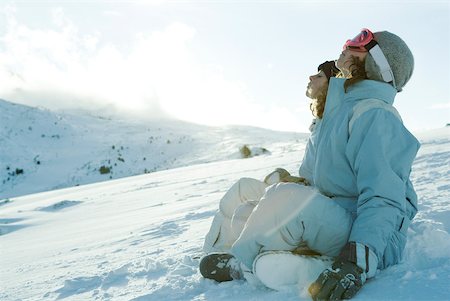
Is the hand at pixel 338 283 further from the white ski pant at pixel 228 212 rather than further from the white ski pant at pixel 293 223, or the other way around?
the white ski pant at pixel 228 212

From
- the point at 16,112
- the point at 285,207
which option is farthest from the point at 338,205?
the point at 16,112

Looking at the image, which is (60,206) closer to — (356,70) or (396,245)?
(356,70)

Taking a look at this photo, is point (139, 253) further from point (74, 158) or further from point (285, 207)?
point (74, 158)

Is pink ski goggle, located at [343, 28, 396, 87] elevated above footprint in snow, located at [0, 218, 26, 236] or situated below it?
above

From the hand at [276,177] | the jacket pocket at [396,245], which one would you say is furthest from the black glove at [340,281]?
the hand at [276,177]

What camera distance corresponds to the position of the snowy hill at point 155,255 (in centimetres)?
215

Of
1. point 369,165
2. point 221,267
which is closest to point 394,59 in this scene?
point 369,165

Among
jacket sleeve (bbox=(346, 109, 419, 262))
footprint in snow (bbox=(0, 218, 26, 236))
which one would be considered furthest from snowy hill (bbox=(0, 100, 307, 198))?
jacket sleeve (bbox=(346, 109, 419, 262))

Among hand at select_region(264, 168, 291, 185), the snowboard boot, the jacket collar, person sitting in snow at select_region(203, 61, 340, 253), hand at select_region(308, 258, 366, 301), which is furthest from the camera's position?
hand at select_region(264, 168, 291, 185)

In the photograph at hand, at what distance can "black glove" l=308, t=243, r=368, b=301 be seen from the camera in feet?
5.90

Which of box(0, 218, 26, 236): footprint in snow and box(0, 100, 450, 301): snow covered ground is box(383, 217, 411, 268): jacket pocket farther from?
box(0, 218, 26, 236): footprint in snow

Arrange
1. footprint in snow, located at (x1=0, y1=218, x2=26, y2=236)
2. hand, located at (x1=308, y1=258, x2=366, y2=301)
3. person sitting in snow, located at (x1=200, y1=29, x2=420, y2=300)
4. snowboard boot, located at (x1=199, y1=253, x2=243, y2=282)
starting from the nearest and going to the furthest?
hand, located at (x1=308, y1=258, x2=366, y2=301)
person sitting in snow, located at (x1=200, y1=29, x2=420, y2=300)
snowboard boot, located at (x1=199, y1=253, x2=243, y2=282)
footprint in snow, located at (x1=0, y1=218, x2=26, y2=236)

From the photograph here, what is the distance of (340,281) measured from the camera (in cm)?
181

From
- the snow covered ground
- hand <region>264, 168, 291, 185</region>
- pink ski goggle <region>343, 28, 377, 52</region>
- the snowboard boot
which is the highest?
pink ski goggle <region>343, 28, 377, 52</region>
